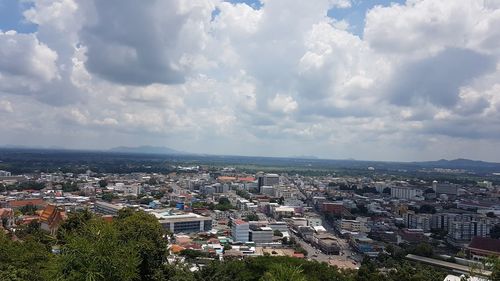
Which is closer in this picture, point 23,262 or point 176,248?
point 23,262

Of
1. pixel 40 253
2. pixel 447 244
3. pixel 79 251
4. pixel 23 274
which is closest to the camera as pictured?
pixel 79 251

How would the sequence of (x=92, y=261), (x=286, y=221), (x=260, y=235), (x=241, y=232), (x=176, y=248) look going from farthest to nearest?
1. (x=286, y=221)
2. (x=260, y=235)
3. (x=241, y=232)
4. (x=176, y=248)
5. (x=92, y=261)

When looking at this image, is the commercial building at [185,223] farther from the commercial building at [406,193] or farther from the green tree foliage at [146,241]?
the commercial building at [406,193]

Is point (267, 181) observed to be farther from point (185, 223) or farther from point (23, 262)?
point (23, 262)

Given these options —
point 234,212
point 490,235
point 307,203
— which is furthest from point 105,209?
point 490,235

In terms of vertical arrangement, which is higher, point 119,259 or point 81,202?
point 119,259

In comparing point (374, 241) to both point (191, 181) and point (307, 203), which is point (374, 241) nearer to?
point (307, 203)

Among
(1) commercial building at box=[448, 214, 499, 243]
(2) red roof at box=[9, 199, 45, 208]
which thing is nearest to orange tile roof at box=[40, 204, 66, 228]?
(2) red roof at box=[9, 199, 45, 208]

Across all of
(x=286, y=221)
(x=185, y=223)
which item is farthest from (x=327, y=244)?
(x=185, y=223)

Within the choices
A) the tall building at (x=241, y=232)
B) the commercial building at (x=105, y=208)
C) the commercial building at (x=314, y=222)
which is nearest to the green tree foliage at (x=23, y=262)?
the tall building at (x=241, y=232)
